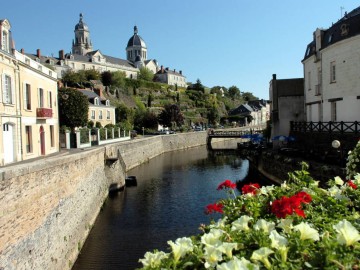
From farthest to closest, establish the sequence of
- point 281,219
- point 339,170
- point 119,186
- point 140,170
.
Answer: point 140,170
point 119,186
point 339,170
point 281,219

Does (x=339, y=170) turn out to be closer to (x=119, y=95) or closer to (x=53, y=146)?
(x=53, y=146)

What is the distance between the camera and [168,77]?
121 m

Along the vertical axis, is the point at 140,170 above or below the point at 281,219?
below

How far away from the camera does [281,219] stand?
3.93 meters

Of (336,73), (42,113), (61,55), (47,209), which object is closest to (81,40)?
(61,55)

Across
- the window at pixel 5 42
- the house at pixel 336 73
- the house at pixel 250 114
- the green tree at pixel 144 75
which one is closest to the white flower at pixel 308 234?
the window at pixel 5 42

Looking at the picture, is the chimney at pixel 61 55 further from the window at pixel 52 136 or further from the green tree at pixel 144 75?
the window at pixel 52 136

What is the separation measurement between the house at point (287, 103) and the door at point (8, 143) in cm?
2311

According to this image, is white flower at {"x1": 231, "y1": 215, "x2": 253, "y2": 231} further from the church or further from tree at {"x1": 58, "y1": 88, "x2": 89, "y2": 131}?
the church

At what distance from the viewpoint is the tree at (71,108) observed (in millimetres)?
35188

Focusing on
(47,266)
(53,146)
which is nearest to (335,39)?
(53,146)

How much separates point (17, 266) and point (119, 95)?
69.5 m

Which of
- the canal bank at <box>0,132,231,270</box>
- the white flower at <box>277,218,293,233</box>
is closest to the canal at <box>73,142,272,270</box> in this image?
the canal bank at <box>0,132,231,270</box>

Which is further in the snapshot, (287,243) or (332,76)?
(332,76)
